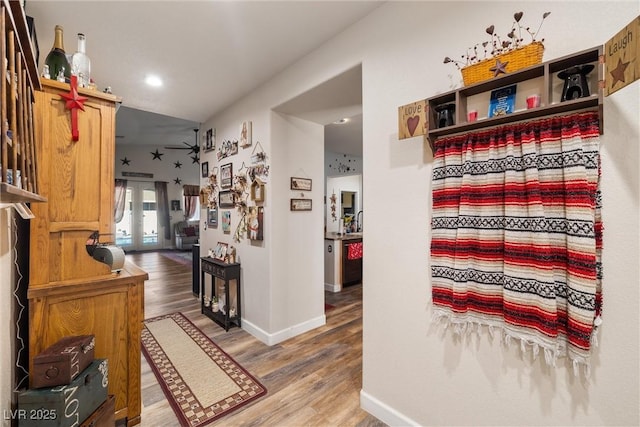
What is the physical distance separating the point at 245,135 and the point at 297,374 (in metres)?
2.45

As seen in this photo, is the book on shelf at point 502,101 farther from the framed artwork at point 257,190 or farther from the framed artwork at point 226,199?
the framed artwork at point 226,199

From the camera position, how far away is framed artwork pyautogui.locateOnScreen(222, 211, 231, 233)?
349cm

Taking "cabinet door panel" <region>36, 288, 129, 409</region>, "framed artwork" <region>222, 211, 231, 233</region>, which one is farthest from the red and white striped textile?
"framed artwork" <region>222, 211, 231, 233</region>

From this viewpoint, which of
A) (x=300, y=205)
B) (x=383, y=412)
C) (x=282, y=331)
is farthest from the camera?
(x=300, y=205)

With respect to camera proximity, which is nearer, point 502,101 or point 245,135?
point 502,101

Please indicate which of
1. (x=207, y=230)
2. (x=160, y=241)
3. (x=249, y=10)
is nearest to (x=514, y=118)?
(x=249, y=10)

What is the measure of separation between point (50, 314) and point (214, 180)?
8.28ft

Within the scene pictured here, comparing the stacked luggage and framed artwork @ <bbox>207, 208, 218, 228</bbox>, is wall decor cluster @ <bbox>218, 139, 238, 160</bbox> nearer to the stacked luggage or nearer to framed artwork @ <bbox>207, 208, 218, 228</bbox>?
framed artwork @ <bbox>207, 208, 218, 228</bbox>

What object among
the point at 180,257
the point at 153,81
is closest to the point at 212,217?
the point at 153,81

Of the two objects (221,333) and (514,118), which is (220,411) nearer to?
(221,333)

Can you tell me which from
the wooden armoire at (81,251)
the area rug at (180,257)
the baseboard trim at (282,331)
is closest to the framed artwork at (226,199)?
the baseboard trim at (282,331)

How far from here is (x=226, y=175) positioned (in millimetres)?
3525

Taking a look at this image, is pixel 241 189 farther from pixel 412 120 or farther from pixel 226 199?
pixel 412 120

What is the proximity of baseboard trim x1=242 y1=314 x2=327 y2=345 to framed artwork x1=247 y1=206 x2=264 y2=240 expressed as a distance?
99cm
